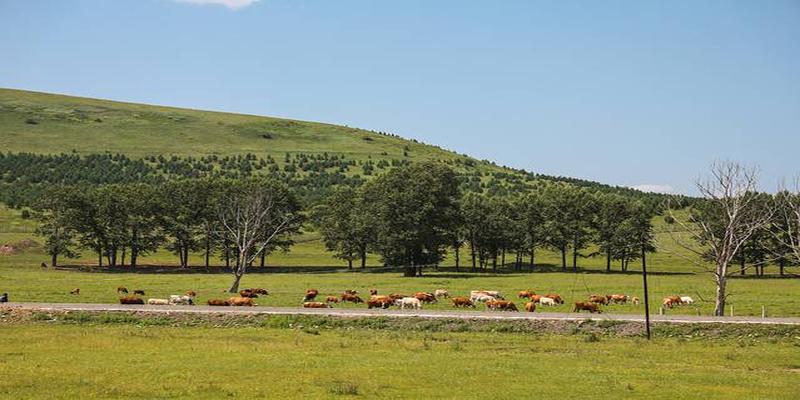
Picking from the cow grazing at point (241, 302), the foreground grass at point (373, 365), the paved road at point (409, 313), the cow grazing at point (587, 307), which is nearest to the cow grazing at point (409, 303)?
the paved road at point (409, 313)

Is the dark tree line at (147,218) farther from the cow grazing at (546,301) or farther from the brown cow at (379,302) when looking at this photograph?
the cow grazing at (546,301)

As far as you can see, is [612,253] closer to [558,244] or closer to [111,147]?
[558,244]

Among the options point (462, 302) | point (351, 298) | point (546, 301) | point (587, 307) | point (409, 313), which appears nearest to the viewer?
point (409, 313)

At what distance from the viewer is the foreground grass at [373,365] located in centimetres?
2486

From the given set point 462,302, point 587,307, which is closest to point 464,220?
point 462,302

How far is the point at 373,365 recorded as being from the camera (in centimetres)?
3002

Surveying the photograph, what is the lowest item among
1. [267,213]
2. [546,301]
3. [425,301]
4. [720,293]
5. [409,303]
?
[425,301]

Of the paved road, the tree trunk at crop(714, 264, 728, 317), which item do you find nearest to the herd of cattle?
the paved road

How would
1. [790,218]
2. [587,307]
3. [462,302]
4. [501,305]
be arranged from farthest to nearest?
[790,218], [462,302], [501,305], [587,307]

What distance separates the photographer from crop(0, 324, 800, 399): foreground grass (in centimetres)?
2486

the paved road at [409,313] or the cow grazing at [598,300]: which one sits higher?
the cow grazing at [598,300]

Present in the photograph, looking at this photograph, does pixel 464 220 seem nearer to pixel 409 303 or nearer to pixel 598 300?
pixel 598 300

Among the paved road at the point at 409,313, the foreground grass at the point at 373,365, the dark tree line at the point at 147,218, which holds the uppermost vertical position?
the dark tree line at the point at 147,218

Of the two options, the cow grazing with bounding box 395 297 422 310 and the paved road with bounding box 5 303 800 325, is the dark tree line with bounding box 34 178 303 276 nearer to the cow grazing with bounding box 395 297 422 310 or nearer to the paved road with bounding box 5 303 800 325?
the paved road with bounding box 5 303 800 325
